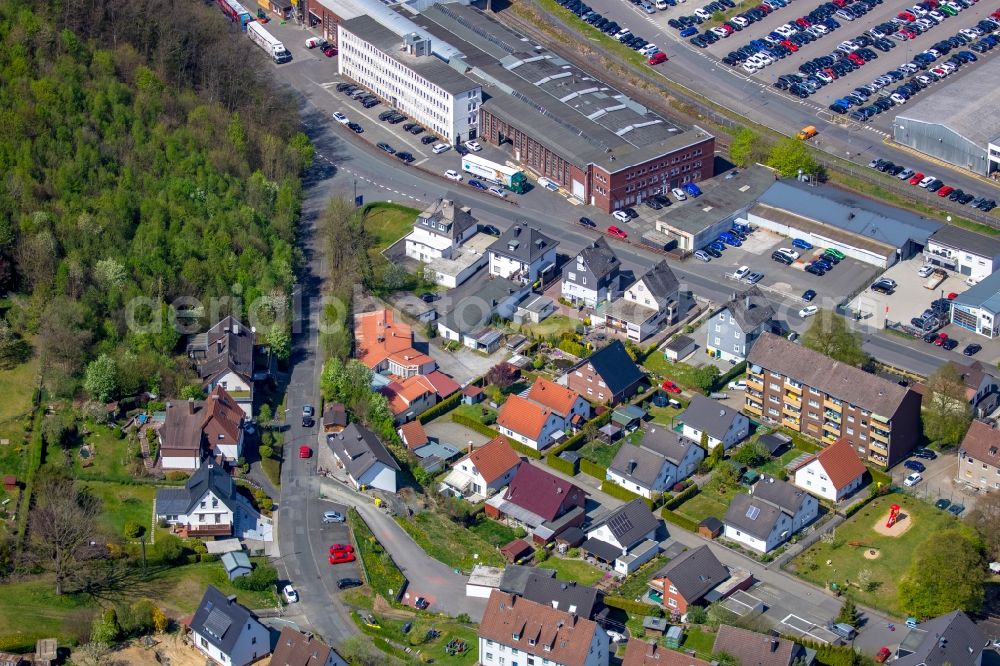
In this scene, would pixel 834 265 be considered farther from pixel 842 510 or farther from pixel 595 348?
pixel 842 510

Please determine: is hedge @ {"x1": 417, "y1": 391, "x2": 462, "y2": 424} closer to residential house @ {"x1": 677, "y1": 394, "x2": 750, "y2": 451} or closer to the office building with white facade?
residential house @ {"x1": 677, "y1": 394, "x2": 750, "y2": 451}

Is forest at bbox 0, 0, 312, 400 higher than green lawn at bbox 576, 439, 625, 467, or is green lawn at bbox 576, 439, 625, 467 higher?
forest at bbox 0, 0, 312, 400

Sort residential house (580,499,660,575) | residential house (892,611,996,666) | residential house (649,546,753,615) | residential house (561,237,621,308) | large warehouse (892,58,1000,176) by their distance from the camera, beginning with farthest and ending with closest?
large warehouse (892,58,1000,176) → residential house (561,237,621,308) → residential house (580,499,660,575) → residential house (649,546,753,615) → residential house (892,611,996,666)

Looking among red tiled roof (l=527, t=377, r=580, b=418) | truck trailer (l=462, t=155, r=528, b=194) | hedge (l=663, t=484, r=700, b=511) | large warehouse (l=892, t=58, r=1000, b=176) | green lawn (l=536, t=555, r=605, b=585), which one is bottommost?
green lawn (l=536, t=555, r=605, b=585)

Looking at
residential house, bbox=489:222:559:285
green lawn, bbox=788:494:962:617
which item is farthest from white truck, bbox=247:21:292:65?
green lawn, bbox=788:494:962:617

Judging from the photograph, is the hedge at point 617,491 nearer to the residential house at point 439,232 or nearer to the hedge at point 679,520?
the hedge at point 679,520

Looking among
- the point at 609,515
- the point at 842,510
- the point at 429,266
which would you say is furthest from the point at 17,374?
the point at 842,510
